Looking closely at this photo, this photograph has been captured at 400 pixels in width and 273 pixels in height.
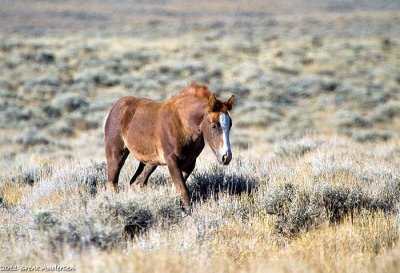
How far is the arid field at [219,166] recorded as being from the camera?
5055 millimetres

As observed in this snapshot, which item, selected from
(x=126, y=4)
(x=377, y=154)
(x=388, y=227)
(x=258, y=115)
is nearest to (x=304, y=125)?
(x=258, y=115)

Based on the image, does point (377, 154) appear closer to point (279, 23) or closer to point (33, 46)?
point (33, 46)

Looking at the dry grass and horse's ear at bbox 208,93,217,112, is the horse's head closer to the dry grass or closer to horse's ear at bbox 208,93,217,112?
horse's ear at bbox 208,93,217,112

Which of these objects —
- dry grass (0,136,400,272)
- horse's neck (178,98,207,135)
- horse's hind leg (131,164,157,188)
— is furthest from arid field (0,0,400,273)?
horse's neck (178,98,207,135)

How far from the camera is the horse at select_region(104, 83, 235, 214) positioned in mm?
6348

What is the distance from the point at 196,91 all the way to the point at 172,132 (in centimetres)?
67

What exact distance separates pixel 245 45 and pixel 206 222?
31.8 metres

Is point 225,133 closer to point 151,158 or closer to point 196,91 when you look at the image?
point 196,91

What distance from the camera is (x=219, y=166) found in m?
9.45

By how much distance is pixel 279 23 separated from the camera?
67812mm

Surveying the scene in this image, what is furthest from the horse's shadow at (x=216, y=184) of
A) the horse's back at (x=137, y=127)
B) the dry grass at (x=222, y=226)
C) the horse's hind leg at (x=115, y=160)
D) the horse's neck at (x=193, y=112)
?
the horse's neck at (x=193, y=112)

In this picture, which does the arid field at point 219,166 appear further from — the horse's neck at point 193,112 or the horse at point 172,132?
the horse's neck at point 193,112

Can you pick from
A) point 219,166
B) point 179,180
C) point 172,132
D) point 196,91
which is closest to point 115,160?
point 172,132

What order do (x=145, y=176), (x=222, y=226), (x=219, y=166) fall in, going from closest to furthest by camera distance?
(x=222, y=226) → (x=145, y=176) → (x=219, y=166)
